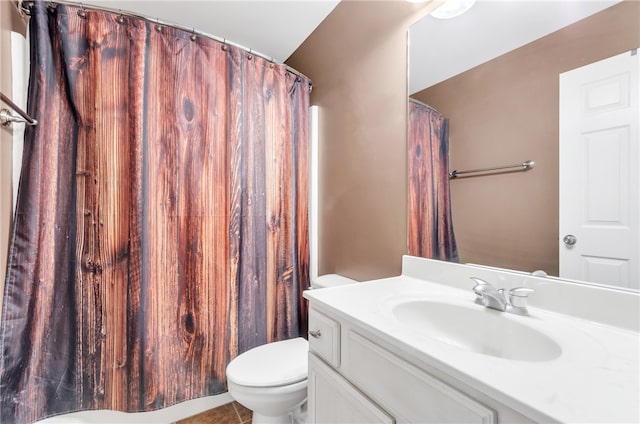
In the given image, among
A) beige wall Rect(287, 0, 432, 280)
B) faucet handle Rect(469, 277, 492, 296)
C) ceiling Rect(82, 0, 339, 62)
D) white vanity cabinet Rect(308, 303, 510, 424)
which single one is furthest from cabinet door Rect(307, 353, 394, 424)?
ceiling Rect(82, 0, 339, 62)

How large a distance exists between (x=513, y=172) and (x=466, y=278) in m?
0.40

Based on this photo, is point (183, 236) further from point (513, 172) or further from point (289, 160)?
point (513, 172)

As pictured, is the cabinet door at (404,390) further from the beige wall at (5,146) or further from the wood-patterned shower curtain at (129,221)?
the beige wall at (5,146)

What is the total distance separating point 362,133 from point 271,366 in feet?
4.08

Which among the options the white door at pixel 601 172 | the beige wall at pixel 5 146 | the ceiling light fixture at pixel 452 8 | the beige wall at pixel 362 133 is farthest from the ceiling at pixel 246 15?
the white door at pixel 601 172

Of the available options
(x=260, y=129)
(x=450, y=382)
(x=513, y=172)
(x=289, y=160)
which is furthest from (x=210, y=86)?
(x=450, y=382)

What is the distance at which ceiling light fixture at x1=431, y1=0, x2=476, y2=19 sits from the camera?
1.00 meters

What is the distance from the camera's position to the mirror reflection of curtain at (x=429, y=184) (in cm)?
110

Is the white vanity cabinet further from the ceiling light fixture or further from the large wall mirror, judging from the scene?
the ceiling light fixture

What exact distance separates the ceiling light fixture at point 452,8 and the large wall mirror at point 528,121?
2cm

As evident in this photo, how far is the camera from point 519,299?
75cm

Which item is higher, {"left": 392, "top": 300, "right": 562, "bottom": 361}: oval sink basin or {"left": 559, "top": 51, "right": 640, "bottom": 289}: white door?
{"left": 559, "top": 51, "right": 640, "bottom": 289}: white door

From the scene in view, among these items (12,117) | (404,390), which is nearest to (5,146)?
(12,117)

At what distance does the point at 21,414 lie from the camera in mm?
1073
